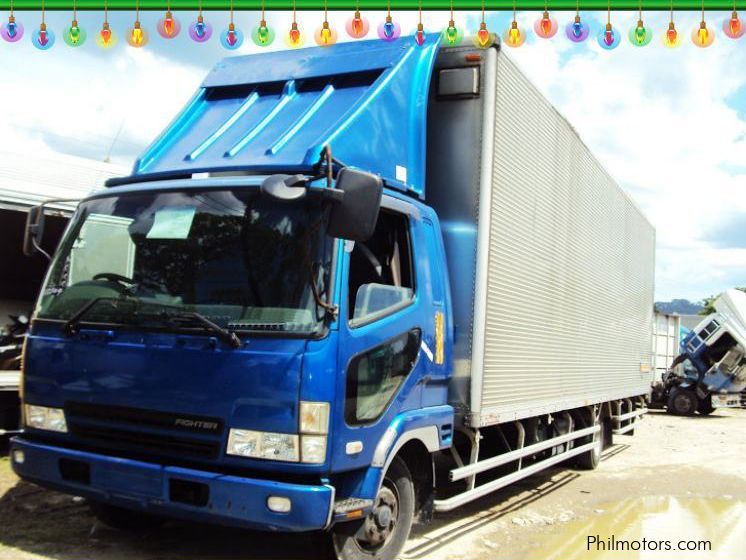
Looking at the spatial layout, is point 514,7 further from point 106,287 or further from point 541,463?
point 541,463

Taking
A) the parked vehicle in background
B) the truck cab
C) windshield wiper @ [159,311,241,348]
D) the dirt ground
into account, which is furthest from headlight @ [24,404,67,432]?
the parked vehicle in background

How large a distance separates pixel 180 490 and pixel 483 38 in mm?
3842

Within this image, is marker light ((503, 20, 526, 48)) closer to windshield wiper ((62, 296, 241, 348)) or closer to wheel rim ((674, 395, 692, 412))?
windshield wiper ((62, 296, 241, 348))

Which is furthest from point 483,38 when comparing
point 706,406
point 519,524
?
point 706,406

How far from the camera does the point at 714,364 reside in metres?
20.6

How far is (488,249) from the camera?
576cm

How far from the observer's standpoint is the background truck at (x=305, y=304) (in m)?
4.13

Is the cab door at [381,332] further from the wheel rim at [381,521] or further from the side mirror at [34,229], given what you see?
the side mirror at [34,229]

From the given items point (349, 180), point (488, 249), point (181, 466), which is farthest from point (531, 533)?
point (349, 180)

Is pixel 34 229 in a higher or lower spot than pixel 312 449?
higher

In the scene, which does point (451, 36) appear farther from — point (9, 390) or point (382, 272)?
point (9, 390)

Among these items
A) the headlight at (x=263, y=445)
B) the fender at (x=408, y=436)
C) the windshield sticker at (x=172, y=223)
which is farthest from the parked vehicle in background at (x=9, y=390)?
the fender at (x=408, y=436)

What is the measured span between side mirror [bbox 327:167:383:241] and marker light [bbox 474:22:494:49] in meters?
2.21

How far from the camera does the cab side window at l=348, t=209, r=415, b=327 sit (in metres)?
4.52
